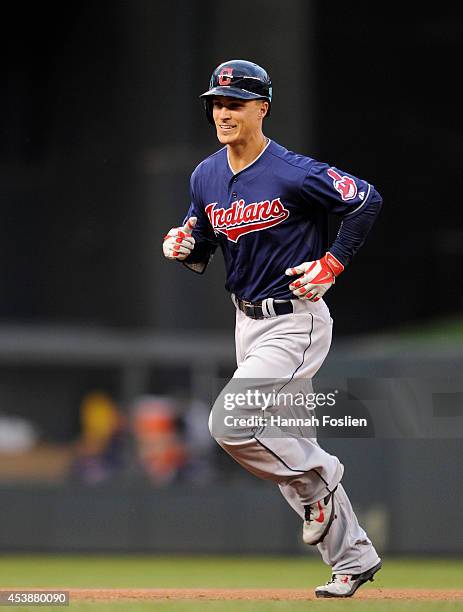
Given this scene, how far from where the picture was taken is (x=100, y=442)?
11.6 metres

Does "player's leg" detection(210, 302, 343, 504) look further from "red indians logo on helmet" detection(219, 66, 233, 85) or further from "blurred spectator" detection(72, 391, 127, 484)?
"blurred spectator" detection(72, 391, 127, 484)

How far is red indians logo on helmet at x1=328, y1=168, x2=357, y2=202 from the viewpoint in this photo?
4535 mm

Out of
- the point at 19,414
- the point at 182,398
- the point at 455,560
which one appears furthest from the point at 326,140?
the point at 455,560

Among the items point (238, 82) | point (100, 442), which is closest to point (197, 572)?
point (100, 442)

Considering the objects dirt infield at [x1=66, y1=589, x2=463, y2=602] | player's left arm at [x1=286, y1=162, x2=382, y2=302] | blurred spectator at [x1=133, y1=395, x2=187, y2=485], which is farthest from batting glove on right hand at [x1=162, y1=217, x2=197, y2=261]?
blurred spectator at [x1=133, y1=395, x2=187, y2=485]

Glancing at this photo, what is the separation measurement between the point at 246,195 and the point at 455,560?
492 centimetres

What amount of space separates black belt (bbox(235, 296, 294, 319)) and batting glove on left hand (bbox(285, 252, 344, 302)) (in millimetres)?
158

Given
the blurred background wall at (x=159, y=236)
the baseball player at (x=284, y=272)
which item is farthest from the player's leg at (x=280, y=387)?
the blurred background wall at (x=159, y=236)

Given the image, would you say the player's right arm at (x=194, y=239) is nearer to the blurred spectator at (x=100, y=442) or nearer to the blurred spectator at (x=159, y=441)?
the blurred spectator at (x=159, y=441)

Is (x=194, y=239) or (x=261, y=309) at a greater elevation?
(x=194, y=239)

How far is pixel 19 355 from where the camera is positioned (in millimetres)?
14289

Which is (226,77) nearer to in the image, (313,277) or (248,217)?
(248,217)

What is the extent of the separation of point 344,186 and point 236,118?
465mm

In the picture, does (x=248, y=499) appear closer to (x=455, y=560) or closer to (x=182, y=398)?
(x=455, y=560)
